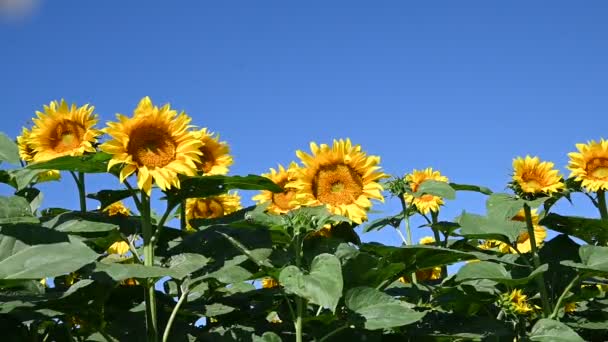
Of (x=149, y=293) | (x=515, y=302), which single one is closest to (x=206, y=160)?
(x=149, y=293)

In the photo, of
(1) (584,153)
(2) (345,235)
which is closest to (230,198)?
(2) (345,235)

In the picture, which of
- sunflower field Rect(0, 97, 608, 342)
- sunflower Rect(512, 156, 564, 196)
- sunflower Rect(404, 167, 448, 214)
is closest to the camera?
sunflower field Rect(0, 97, 608, 342)

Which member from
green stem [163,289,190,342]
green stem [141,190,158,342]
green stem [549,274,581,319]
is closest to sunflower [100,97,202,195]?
green stem [141,190,158,342]

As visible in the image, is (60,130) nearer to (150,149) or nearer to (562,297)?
(150,149)

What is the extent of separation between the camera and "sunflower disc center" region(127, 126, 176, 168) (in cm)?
312

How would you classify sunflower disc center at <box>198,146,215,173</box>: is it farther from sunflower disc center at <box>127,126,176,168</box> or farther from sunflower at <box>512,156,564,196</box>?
sunflower at <box>512,156,564,196</box>

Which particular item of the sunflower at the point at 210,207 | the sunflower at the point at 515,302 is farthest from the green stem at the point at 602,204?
the sunflower at the point at 210,207

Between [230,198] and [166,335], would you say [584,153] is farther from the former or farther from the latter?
[166,335]

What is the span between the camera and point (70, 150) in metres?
3.42

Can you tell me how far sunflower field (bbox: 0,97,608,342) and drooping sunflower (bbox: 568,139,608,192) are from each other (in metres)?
0.39

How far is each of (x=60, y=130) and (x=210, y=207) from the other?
926mm

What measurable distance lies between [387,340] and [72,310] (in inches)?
50.7

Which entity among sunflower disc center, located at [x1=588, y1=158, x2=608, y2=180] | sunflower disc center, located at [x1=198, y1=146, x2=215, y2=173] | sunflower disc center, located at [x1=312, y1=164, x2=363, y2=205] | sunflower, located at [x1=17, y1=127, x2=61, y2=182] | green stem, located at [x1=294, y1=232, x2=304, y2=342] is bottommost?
green stem, located at [x1=294, y1=232, x2=304, y2=342]

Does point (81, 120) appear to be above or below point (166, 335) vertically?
above
